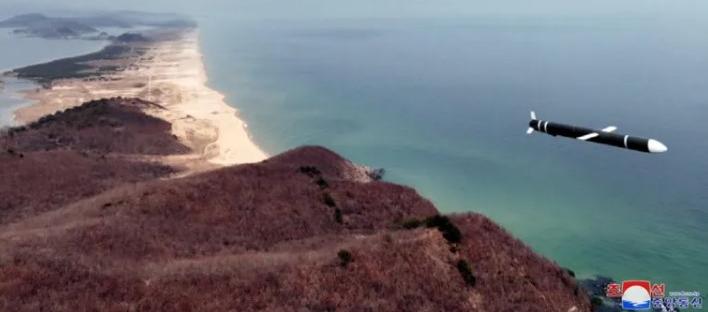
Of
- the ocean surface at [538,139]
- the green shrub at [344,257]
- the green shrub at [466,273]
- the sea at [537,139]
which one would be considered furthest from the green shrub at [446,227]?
the ocean surface at [538,139]

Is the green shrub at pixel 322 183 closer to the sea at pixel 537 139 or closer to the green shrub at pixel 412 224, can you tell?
the green shrub at pixel 412 224

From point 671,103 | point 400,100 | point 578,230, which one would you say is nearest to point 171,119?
point 400,100

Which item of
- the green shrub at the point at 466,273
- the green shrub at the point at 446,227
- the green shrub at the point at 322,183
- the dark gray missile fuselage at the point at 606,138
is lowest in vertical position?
the green shrub at the point at 466,273

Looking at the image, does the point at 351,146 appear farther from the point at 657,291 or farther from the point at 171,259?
the point at 171,259

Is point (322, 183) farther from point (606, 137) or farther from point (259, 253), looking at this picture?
point (606, 137)

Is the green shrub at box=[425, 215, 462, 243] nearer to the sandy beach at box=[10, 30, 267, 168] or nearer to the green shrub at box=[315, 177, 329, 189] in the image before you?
the green shrub at box=[315, 177, 329, 189]

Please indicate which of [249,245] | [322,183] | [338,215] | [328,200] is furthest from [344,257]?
[322,183]
